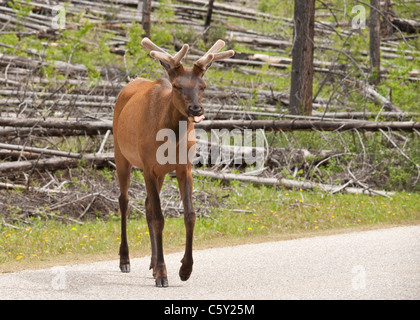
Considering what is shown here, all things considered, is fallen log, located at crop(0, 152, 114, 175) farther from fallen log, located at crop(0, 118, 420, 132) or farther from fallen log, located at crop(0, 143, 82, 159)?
fallen log, located at crop(0, 118, 420, 132)

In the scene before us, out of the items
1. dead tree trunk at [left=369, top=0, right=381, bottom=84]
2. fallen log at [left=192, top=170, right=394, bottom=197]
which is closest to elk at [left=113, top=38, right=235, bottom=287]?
fallen log at [left=192, top=170, right=394, bottom=197]

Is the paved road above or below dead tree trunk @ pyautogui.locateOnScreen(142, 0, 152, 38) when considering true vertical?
below

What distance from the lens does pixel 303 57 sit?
1666cm

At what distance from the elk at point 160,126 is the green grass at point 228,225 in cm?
158

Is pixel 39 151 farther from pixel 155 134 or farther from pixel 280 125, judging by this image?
pixel 155 134

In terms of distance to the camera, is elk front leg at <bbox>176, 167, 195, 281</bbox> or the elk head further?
elk front leg at <bbox>176, 167, 195, 281</bbox>

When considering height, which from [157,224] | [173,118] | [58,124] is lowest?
[58,124]

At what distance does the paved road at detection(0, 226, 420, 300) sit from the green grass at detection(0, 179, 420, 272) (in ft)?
2.99

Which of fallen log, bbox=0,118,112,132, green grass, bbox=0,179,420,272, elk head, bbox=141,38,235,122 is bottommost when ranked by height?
green grass, bbox=0,179,420,272

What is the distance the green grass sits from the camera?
9.64 metres

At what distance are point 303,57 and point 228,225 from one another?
6710 mm

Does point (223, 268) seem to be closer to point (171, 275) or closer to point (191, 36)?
point (171, 275)

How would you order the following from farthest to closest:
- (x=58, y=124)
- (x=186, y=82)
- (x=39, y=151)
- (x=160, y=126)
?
(x=58, y=124)
(x=39, y=151)
(x=160, y=126)
(x=186, y=82)

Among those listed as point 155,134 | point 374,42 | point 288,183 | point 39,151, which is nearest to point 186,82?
point 155,134
